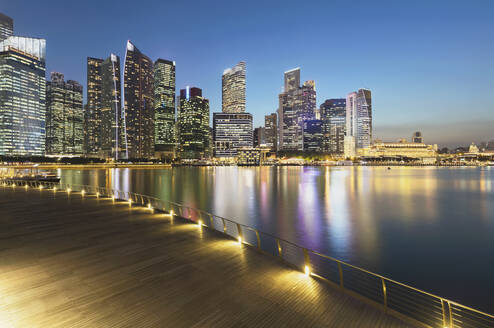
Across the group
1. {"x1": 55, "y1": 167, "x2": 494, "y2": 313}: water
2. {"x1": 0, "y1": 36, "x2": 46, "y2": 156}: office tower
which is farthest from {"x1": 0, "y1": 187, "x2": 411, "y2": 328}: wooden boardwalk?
{"x1": 0, "y1": 36, "x2": 46, "y2": 156}: office tower

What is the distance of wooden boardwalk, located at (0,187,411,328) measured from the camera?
20.9 ft

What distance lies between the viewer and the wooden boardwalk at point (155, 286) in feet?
20.9

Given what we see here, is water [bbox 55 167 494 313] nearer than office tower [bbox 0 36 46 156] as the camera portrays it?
Yes

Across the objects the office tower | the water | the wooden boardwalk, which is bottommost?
the water

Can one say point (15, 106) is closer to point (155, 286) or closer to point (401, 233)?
point (155, 286)

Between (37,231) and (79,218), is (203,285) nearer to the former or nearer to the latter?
(37,231)

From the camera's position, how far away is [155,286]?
7.96m

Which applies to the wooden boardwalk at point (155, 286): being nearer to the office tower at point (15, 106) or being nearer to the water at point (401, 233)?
the water at point (401, 233)

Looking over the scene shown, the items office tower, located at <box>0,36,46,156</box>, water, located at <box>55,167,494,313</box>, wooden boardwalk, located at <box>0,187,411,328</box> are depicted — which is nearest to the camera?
wooden boardwalk, located at <box>0,187,411,328</box>

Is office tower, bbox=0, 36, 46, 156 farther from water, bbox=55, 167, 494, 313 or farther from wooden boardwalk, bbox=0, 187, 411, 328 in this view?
wooden boardwalk, bbox=0, 187, 411, 328

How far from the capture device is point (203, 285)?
317 inches

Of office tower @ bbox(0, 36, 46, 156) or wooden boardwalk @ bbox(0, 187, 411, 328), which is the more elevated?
office tower @ bbox(0, 36, 46, 156)

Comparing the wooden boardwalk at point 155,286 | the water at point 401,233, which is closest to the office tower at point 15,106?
the water at point 401,233

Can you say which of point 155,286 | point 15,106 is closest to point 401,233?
point 155,286
